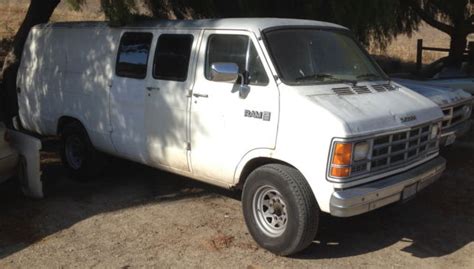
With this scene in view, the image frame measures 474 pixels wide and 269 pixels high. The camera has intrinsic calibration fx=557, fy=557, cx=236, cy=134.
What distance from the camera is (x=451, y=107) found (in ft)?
23.7

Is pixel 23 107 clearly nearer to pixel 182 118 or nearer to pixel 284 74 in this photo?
pixel 182 118

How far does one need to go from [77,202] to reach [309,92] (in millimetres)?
3160

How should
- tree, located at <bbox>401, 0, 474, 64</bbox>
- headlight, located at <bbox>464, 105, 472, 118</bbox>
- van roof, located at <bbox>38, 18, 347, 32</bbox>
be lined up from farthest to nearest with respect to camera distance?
tree, located at <bbox>401, 0, 474, 64</bbox> < headlight, located at <bbox>464, 105, 472, 118</bbox> < van roof, located at <bbox>38, 18, 347, 32</bbox>

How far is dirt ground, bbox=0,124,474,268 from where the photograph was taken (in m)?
4.83

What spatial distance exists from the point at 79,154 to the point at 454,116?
4.97m

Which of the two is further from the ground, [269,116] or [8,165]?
[269,116]

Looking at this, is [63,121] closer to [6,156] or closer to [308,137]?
[6,156]

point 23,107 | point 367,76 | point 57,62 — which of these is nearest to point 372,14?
point 367,76

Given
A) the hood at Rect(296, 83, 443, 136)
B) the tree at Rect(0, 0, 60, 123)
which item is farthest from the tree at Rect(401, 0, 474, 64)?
the tree at Rect(0, 0, 60, 123)

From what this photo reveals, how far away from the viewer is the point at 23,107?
7.96m

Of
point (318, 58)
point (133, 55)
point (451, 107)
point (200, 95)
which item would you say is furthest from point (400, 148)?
point (133, 55)

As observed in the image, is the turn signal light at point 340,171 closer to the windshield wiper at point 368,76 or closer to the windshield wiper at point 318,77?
the windshield wiper at point 318,77

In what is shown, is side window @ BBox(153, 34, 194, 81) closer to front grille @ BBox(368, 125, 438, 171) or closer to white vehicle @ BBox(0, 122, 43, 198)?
white vehicle @ BBox(0, 122, 43, 198)

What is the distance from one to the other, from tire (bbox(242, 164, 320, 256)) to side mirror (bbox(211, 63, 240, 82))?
859mm
